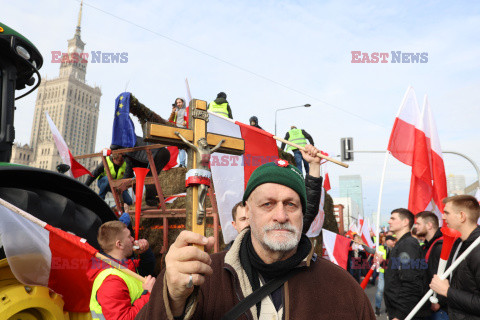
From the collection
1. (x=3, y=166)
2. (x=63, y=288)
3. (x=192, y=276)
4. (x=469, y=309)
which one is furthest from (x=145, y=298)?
(x=469, y=309)

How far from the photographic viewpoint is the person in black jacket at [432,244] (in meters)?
4.14

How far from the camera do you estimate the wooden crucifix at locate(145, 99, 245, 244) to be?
1.85 metres

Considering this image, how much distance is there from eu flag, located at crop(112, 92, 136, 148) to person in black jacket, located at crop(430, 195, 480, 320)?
12.4 feet

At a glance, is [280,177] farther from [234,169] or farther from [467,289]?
[234,169]

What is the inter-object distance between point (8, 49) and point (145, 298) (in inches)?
93.4

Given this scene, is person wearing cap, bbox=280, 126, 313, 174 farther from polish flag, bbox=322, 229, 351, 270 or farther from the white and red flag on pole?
the white and red flag on pole

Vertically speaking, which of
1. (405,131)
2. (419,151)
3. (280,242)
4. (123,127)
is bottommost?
(280,242)

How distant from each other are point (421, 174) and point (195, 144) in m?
4.02

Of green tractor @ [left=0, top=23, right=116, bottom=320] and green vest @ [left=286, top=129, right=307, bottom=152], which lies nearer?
green tractor @ [left=0, top=23, right=116, bottom=320]

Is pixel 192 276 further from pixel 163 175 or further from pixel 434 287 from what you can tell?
pixel 163 175

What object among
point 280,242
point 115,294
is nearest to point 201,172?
point 280,242

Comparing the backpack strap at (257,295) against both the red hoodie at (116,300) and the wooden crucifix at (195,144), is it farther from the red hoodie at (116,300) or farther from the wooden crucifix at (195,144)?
the red hoodie at (116,300)

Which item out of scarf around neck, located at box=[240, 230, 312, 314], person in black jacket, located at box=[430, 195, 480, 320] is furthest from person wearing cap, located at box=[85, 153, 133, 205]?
person in black jacket, located at box=[430, 195, 480, 320]

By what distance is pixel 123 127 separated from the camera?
4887 mm
